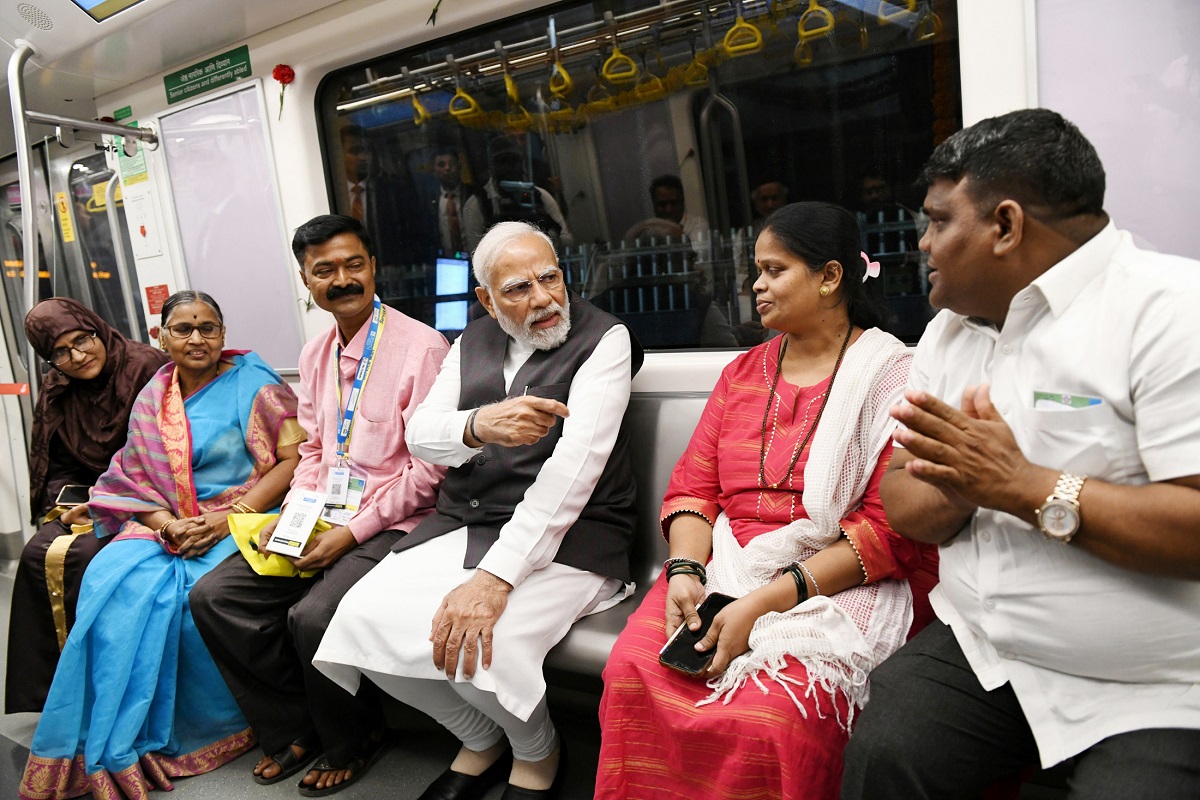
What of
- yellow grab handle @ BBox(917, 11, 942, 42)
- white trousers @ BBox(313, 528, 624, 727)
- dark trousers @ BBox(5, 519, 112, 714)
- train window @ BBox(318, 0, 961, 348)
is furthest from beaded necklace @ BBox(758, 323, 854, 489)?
dark trousers @ BBox(5, 519, 112, 714)

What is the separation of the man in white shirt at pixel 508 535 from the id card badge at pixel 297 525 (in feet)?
1.35

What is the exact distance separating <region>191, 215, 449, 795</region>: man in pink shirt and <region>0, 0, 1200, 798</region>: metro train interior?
0.17m

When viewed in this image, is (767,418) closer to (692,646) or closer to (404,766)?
(692,646)

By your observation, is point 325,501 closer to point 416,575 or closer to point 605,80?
point 416,575

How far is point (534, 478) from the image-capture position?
231cm

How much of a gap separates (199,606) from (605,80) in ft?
7.85

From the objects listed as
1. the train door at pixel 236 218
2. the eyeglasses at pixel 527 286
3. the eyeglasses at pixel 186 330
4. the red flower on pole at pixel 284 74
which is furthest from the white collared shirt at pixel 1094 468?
the train door at pixel 236 218

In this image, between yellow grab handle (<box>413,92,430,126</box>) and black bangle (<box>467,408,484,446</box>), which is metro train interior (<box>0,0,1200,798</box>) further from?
black bangle (<box>467,408,484,446</box>)

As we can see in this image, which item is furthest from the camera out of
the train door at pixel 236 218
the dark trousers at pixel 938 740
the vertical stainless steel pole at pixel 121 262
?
the vertical stainless steel pole at pixel 121 262

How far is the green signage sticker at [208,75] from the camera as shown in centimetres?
369

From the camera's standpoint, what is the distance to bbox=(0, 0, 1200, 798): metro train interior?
6.76ft

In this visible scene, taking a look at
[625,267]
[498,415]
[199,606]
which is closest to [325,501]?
[199,606]

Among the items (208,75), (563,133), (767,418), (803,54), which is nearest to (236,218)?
(208,75)

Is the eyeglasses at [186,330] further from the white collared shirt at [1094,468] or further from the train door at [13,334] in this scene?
the white collared shirt at [1094,468]
